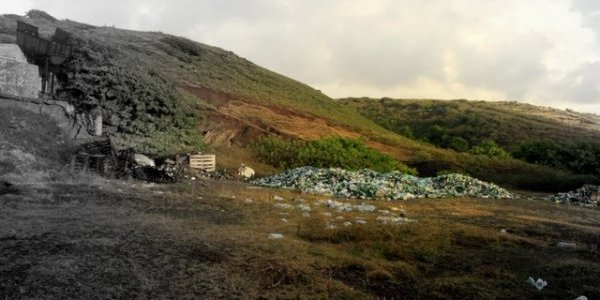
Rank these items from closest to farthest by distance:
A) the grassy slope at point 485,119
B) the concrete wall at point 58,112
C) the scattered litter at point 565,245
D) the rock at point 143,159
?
the scattered litter at point 565,245, the concrete wall at point 58,112, the rock at point 143,159, the grassy slope at point 485,119

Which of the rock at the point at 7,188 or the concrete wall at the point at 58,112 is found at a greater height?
the concrete wall at the point at 58,112

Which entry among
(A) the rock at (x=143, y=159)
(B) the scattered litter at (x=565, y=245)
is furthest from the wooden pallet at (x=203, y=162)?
(B) the scattered litter at (x=565, y=245)

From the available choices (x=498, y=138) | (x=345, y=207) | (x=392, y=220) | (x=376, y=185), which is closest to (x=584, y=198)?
(x=376, y=185)

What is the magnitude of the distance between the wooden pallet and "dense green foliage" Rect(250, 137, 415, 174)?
13.1 ft

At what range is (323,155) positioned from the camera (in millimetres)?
22500

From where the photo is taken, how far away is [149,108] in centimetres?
2066

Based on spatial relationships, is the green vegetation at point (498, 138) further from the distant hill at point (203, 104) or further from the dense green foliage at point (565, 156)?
the distant hill at point (203, 104)

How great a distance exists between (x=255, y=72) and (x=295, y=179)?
74.7ft

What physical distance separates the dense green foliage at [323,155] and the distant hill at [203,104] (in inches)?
30.1

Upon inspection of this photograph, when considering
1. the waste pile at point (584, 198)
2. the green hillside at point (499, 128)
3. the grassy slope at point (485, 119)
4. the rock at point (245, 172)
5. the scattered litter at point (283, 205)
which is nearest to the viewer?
the scattered litter at point (283, 205)

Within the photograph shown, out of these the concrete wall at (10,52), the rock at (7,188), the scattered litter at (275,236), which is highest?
the concrete wall at (10,52)

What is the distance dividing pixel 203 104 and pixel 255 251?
20385mm

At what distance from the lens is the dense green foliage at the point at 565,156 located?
27328 mm

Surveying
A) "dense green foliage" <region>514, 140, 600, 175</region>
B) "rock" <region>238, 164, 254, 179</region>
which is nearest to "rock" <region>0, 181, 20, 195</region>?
"rock" <region>238, 164, 254, 179</region>
